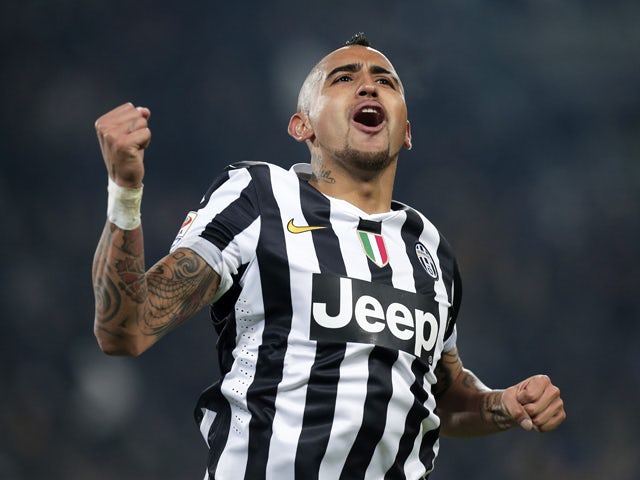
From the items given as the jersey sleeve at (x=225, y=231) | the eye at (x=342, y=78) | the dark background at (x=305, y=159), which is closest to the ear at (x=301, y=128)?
the eye at (x=342, y=78)

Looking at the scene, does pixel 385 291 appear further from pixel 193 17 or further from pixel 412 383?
pixel 193 17

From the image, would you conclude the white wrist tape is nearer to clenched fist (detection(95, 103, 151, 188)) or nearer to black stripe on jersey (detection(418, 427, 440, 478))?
clenched fist (detection(95, 103, 151, 188))

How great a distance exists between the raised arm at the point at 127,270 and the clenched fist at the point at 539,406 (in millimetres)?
848

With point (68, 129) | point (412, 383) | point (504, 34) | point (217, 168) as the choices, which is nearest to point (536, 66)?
point (504, 34)

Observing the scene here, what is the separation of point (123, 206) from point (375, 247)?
729mm

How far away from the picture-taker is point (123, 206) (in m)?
1.60

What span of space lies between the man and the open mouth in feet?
0.85

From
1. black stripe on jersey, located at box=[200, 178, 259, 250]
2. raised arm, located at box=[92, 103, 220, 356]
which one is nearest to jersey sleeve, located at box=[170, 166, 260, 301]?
black stripe on jersey, located at box=[200, 178, 259, 250]

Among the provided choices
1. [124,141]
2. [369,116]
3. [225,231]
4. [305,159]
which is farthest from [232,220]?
[305,159]

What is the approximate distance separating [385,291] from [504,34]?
11.0 ft

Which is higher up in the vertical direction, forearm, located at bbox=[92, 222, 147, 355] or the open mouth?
the open mouth

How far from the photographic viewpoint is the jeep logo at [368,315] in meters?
1.92

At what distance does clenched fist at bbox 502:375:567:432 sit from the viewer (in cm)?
205

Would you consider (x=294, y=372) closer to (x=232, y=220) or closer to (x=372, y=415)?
(x=372, y=415)
